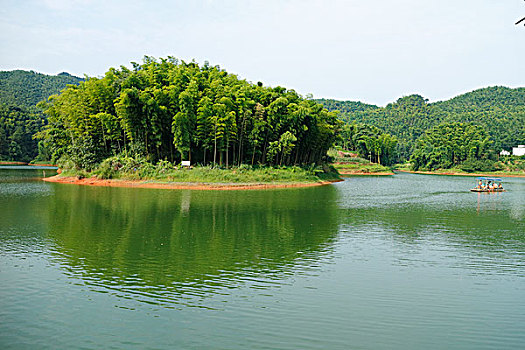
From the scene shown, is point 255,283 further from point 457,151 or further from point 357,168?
point 457,151

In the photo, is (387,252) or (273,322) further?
(387,252)

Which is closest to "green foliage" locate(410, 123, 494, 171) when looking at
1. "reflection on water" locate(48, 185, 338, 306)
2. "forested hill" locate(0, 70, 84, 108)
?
"reflection on water" locate(48, 185, 338, 306)

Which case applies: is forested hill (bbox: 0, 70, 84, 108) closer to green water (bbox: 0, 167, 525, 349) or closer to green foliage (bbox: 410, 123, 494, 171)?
green foliage (bbox: 410, 123, 494, 171)

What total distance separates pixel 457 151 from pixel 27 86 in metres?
149

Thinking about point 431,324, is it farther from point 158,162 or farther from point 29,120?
point 29,120

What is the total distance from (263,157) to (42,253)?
35.4m

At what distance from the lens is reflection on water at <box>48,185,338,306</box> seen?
10.3 meters

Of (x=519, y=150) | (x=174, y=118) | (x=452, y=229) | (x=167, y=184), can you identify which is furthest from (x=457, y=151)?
(x=452, y=229)

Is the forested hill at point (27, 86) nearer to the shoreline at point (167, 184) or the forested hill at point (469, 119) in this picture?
the shoreline at point (167, 184)

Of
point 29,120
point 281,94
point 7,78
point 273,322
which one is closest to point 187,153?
point 281,94

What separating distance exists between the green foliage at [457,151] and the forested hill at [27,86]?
112863 millimetres

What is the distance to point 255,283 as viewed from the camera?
403 inches

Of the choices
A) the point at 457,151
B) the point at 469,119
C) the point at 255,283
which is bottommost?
the point at 255,283

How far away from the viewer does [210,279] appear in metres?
10.5
